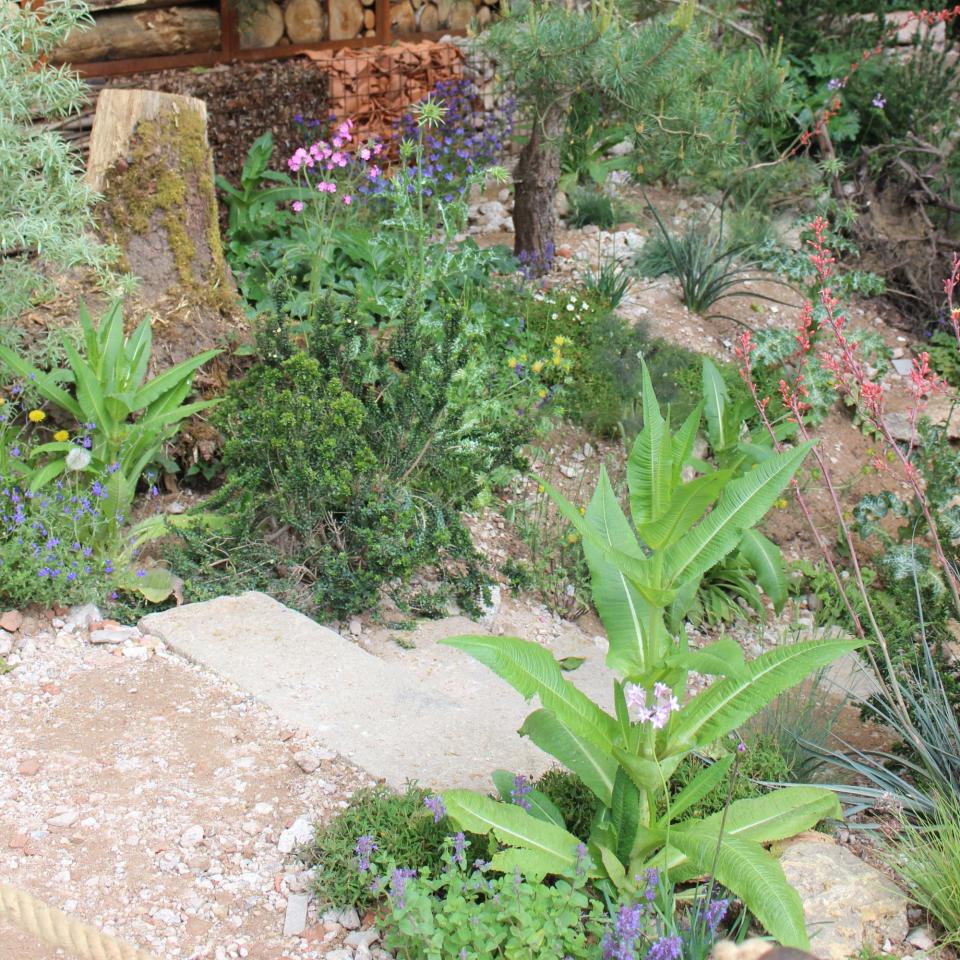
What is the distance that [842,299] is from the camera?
7.99 meters

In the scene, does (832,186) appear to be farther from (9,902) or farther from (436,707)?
(9,902)

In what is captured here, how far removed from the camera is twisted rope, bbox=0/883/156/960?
8.26 feet

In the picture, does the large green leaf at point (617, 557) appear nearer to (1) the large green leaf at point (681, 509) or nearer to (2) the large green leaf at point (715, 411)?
(1) the large green leaf at point (681, 509)

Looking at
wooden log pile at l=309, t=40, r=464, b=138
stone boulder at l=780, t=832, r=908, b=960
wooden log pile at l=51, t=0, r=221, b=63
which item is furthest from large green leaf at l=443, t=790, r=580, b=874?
wooden log pile at l=51, t=0, r=221, b=63

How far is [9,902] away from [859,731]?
3074 millimetres

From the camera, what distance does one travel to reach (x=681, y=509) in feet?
8.02

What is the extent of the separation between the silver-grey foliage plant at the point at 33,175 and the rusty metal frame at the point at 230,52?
119 inches

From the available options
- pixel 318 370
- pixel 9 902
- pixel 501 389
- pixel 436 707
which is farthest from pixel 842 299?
Answer: pixel 9 902

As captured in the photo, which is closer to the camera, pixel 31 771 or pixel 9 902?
pixel 9 902

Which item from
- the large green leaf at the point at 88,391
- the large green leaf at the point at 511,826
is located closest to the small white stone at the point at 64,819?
the large green leaf at the point at 511,826

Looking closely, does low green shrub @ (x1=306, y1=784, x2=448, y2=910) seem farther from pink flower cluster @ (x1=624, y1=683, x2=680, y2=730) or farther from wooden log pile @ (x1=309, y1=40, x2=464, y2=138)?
wooden log pile @ (x1=309, y1=40, x2=464, y2=138)

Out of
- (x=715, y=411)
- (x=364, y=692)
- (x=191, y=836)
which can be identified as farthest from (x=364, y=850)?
(x=715, y=411)

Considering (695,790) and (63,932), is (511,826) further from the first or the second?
(63,932)

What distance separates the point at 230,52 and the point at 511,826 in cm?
764
